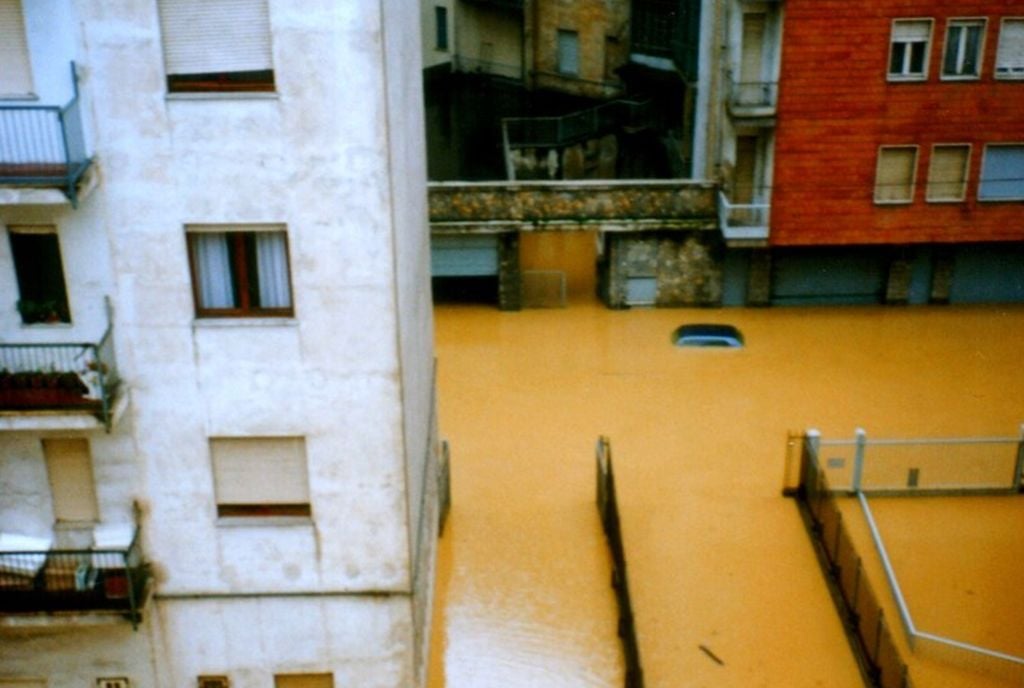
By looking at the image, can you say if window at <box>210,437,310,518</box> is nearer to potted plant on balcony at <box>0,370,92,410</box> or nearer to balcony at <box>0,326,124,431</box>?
balcony at <box>0,326,124,431</box>

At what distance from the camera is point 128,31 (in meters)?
11.7

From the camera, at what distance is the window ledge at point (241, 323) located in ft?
41.9

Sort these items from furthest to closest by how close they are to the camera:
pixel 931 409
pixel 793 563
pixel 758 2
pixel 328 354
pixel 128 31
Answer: pixel 758 2
pixel 931 409
pixel 793 563
pixel 328 354
pixel 128 31

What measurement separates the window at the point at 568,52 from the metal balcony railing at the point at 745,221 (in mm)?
12871

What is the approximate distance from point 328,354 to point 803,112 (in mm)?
21263

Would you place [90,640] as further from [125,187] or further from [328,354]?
[125,187]

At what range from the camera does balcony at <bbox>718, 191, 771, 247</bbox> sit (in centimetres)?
3117

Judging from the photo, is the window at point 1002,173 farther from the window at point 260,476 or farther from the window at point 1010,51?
the window at point 260,476

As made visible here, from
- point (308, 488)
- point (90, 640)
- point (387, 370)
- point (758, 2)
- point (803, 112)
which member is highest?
point (758, 2)

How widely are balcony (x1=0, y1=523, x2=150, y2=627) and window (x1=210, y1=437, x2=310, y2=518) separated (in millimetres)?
1277

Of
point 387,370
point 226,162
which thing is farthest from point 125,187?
point 387,370

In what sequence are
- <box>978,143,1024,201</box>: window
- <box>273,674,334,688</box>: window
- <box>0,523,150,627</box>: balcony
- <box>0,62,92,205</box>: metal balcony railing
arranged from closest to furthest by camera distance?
<box>0,62,92,205</box>: metal balcony railing → <box>0,523,150,627</box>: balcony → <box>273,674,334,688</box>: window → <box>978,143,1024,201</box>: window

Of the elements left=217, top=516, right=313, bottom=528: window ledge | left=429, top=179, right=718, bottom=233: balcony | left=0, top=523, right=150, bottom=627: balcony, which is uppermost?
left=429, top=179, right=718, bottom=233: balcony

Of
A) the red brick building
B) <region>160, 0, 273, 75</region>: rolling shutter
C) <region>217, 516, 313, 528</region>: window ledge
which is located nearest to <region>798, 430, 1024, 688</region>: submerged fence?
the red brick building
